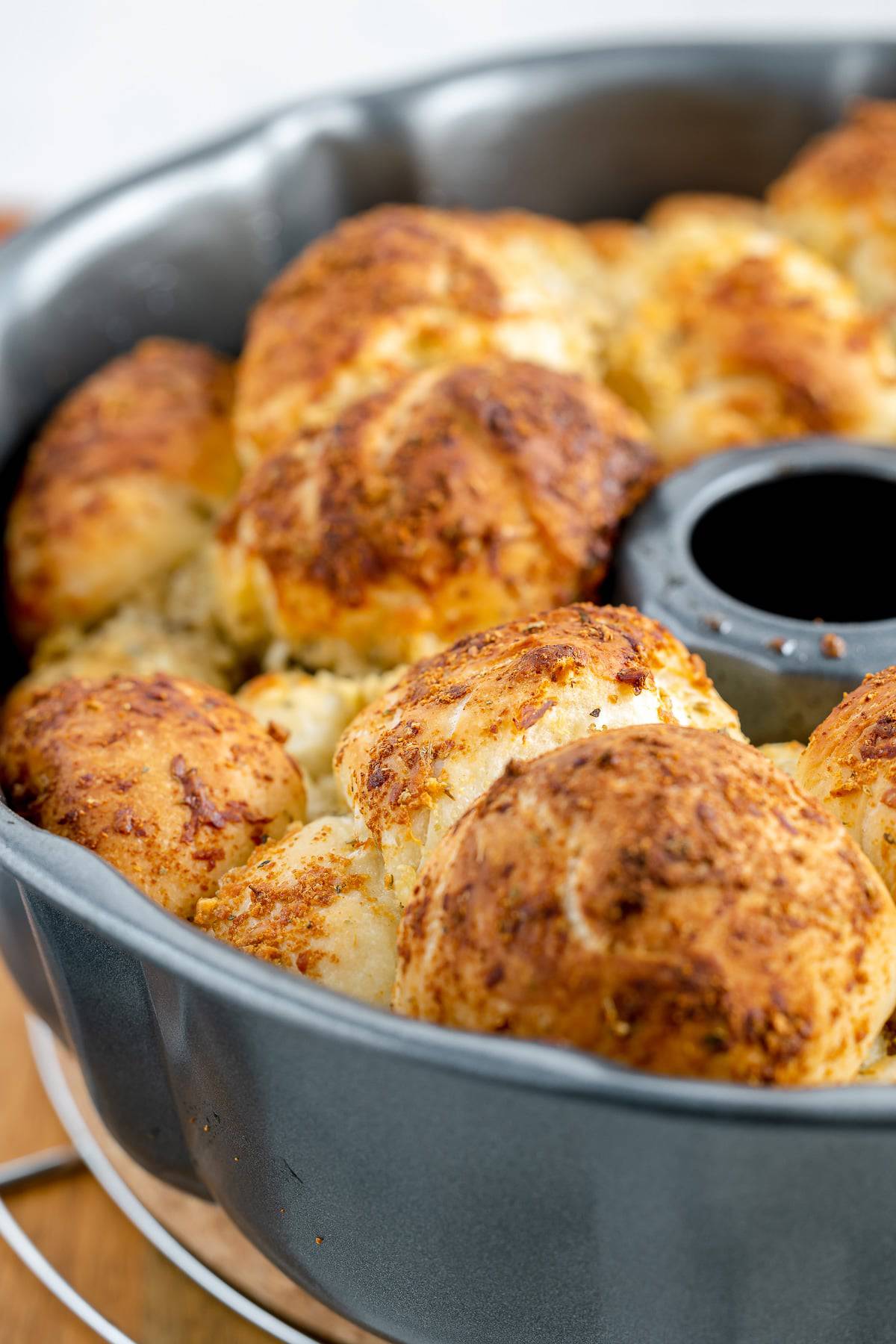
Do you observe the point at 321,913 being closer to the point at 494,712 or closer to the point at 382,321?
the point at 494,712

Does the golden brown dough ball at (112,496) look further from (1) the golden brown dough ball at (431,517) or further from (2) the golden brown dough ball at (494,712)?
(2) the golden brown dough ball at (494,712)

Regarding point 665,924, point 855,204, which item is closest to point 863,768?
point 665,924

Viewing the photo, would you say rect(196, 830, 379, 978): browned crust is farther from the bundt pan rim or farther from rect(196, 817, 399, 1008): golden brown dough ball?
the bundt pan rim

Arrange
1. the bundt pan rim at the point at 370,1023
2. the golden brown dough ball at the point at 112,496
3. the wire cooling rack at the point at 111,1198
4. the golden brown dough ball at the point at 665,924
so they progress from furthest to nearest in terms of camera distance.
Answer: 1. the golden brown dough ball at the point at 112,496
2. the wire cooling rack at the point at 111,1198
3. the golden brown dough ball at the point at 665,924
4. the bundt pan rim at the point at 370,1023

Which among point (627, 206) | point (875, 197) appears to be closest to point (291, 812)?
point (875, 197)

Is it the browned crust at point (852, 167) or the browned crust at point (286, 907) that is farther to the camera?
the browned crust at point (852, 167)

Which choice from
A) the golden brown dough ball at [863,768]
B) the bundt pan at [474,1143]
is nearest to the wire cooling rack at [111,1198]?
the bundt pan at [474,1143]

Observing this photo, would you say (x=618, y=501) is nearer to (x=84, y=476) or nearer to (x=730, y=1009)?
(x=84, y=476)

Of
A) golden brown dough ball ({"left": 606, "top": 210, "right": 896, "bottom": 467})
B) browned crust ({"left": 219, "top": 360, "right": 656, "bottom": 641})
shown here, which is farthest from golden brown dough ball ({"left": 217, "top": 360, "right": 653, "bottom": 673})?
golden brown dough ball ({"left": 606, "top": 210, "right": 896, "bottom": 467})
